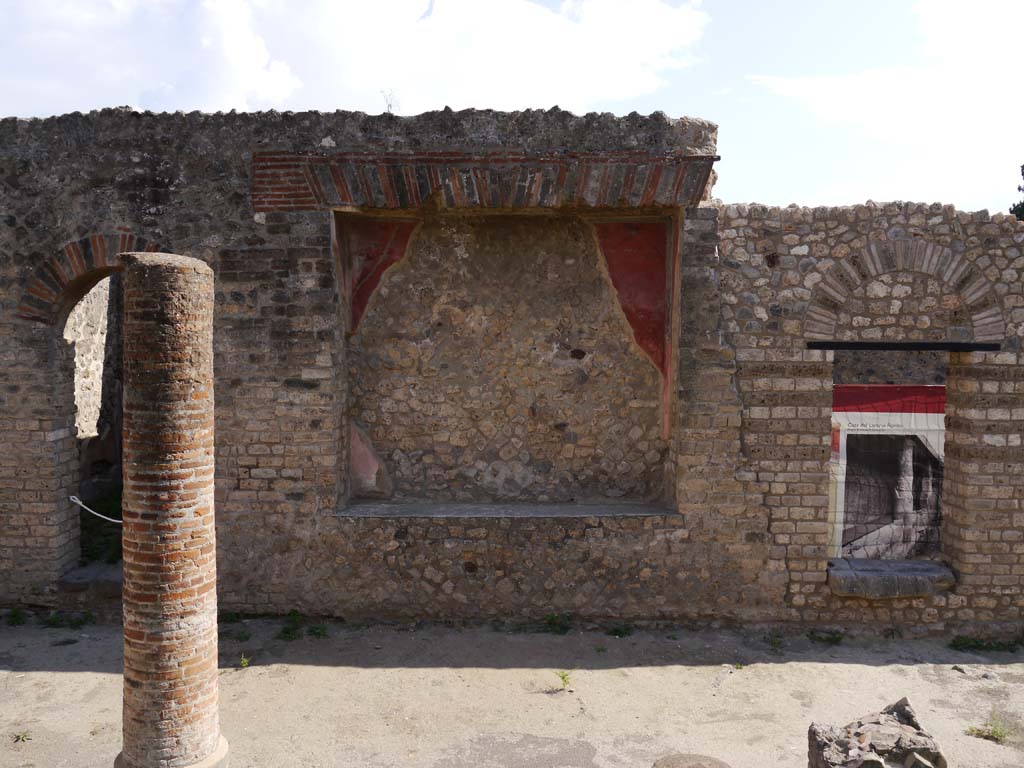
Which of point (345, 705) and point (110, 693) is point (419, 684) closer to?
point (345, 705)

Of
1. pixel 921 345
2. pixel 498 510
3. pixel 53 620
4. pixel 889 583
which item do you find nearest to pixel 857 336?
pixel 921 345

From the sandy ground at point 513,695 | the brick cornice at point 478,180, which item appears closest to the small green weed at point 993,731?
the sandy ground at point 513,695

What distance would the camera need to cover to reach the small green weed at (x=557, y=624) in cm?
612

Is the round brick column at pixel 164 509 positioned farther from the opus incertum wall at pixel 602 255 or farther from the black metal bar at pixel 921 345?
the black metal bar at pixel 921 345

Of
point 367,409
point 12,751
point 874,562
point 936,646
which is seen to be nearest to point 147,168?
point 367,409

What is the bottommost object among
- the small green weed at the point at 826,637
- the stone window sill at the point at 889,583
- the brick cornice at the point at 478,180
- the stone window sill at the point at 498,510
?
the small green weed at the point at 826,637

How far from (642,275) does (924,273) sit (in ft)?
7.18

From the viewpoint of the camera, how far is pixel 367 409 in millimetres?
6688

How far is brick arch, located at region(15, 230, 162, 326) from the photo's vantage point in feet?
20.2

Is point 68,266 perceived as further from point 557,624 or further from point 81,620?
point 557,624

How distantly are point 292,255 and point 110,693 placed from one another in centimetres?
340

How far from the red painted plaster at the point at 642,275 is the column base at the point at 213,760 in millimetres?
4290

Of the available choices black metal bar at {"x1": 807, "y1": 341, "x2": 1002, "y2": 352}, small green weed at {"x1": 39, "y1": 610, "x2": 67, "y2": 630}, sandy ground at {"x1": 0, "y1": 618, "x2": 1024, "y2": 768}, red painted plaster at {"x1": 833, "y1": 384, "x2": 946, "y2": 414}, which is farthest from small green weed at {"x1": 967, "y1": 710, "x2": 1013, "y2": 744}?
small green weed at {"x1": 39, "y1": 610, "x2": 67, "y2": 630}

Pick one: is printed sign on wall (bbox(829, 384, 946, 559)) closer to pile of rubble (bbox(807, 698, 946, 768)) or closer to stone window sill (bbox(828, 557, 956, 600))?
stone window sill (bbox(828, 557, 956, 600))
